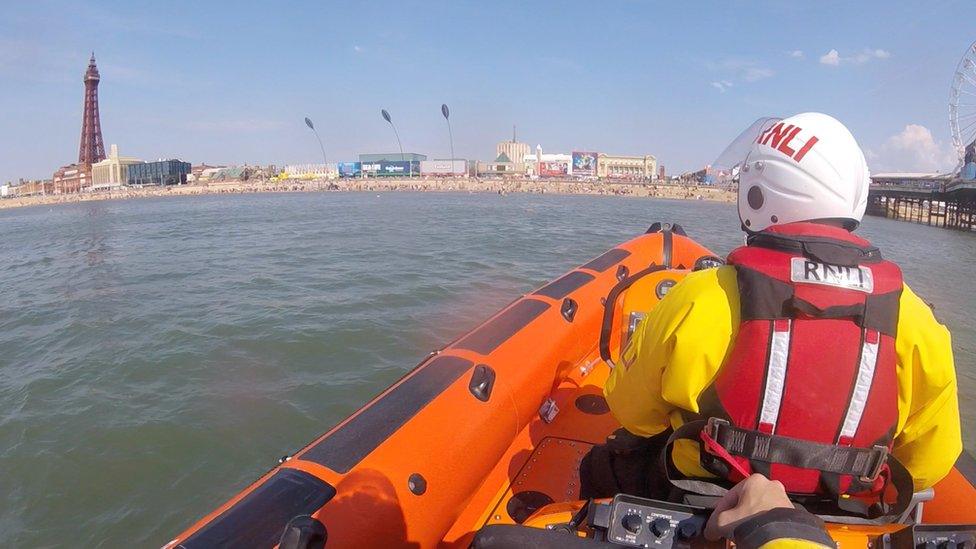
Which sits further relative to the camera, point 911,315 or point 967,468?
point 967,468

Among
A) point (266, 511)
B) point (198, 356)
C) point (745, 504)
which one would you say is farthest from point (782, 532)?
point (198, 356)

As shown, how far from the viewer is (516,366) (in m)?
2.80

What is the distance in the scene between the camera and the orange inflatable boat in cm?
122

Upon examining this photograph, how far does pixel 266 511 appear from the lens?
1.74 m

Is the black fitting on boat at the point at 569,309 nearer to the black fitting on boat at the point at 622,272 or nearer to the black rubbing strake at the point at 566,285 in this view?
the black rubbing strake at the point at 566,285

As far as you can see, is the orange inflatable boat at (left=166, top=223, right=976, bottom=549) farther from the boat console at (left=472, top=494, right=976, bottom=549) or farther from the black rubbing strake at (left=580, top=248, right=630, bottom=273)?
the black rubbing strake at (left=580, top=248, right=630, bottom=273)

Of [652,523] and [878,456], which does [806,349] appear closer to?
[878,456]

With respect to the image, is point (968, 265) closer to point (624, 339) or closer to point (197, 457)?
point (624, 339)

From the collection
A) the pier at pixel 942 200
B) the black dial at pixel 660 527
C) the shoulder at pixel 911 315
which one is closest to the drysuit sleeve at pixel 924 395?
the shoulder at pixel 911 315

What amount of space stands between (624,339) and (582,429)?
2.81 feet

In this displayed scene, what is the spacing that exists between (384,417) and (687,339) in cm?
140

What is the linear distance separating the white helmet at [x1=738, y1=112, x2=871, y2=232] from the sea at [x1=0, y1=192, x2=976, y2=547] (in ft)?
13.4

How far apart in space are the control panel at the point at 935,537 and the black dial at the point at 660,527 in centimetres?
51

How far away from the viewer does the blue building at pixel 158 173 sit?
3676 inches
